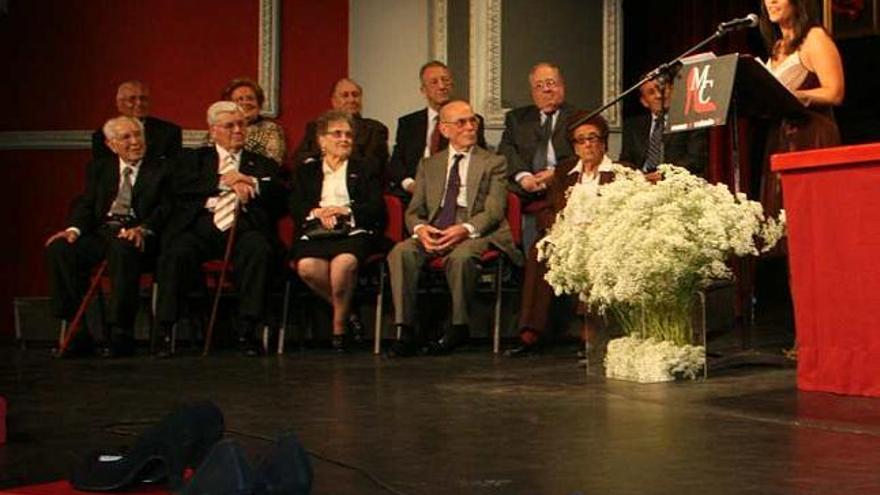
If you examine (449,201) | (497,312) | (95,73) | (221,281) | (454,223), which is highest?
(95,73)

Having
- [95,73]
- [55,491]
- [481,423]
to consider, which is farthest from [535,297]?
[55,491]

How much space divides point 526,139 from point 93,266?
7.44 feet

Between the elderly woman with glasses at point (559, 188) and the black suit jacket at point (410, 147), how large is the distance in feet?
2.97

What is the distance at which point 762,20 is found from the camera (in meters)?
6.58

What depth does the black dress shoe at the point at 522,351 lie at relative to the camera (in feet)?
24.8

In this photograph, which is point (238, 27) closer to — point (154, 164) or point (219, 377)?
point (154, 164)

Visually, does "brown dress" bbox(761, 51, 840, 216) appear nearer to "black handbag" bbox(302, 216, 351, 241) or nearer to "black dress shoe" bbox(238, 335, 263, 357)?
"black handbag" bbox(302, 216, 351, 241)

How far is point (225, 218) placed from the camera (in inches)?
325

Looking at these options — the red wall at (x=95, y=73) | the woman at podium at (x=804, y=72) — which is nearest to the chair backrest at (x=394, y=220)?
the red wall at (x=95, y=73)

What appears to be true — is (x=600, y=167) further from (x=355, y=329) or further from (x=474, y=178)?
(x=355, y=329)

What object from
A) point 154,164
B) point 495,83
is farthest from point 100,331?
point 495,83

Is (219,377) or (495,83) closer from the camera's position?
(219,377)

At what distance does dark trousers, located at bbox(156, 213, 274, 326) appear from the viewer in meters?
7.98

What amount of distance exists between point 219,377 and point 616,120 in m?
3.44
